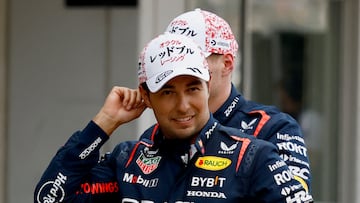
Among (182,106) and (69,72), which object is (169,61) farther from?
(69,72)

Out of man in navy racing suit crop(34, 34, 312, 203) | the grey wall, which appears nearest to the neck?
man in navy racing suit crop(34, 34, 312, 203)

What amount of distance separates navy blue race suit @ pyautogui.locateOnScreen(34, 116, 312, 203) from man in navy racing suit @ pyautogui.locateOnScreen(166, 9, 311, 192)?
0.34 meters

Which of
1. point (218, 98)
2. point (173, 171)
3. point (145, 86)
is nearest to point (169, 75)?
point (145, 86)

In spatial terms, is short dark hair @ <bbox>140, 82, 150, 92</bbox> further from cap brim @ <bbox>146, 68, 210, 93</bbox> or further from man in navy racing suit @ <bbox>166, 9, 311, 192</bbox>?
man in navy racing suit @ <bbox>166, 9, 311, 192</bbox>

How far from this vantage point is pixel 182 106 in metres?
2.86

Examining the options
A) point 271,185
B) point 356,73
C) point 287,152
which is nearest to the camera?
point 271,185

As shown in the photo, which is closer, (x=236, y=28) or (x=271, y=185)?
(x=271, y=185)

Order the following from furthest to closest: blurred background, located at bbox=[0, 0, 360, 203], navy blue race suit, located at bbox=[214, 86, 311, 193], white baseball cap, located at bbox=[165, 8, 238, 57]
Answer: blurred background, located at bbox=[0, 0, 360, 203] < white baseball cap, located at bbox=[165, 8, 238, 57] < navy blue race suit, located at bbox=[214, 86, 311, 193]

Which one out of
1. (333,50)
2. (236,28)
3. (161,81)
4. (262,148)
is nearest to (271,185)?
(262,148)

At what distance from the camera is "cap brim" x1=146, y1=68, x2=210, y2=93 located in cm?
283

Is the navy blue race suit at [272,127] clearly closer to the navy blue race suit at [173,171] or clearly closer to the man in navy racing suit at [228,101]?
the man in navy racing suit at [228,101]

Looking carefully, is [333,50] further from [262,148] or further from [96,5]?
[262,148]

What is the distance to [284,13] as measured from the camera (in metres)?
7.19

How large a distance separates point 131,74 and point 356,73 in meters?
1.43
